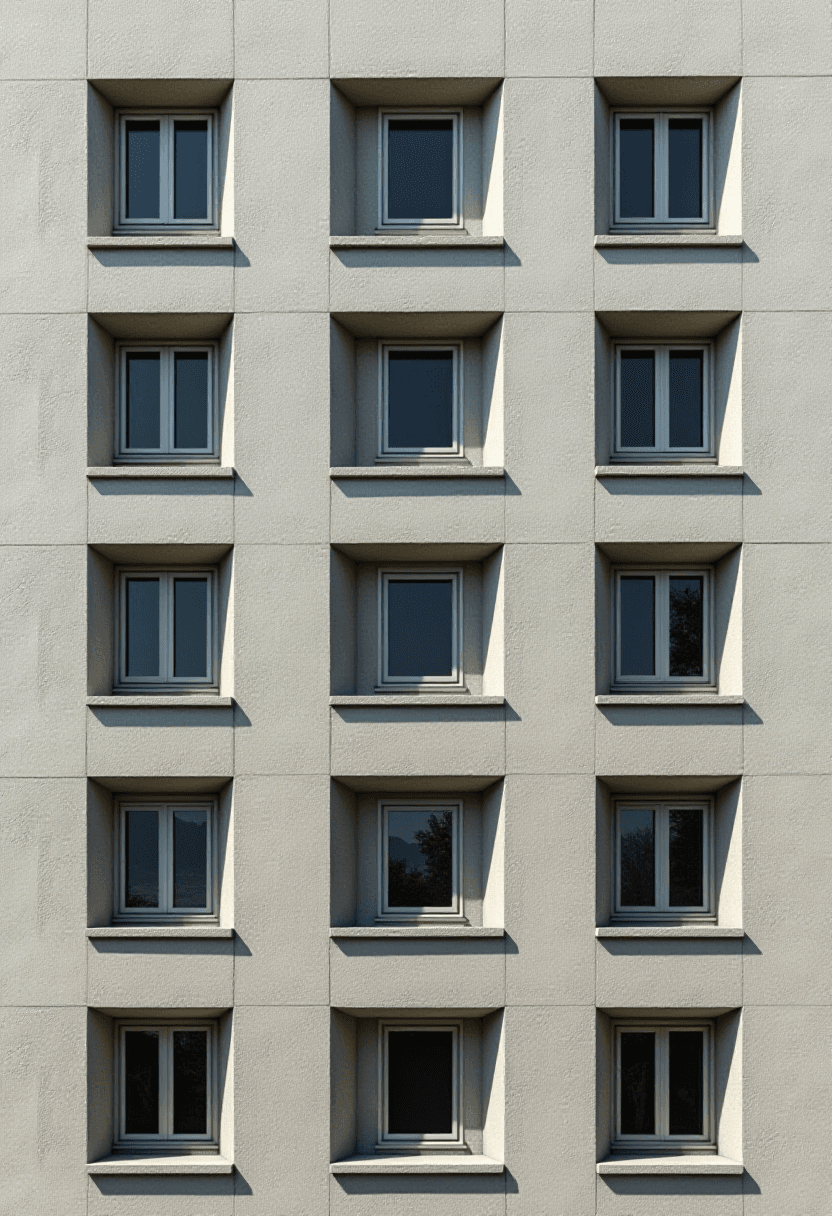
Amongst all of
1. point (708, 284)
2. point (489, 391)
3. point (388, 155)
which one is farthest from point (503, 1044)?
point (388, 155)

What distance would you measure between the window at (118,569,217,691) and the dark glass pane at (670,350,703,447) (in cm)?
713

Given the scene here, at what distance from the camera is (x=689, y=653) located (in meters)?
16.2

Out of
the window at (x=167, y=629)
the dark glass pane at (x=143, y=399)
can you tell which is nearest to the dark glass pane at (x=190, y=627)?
the window at (x=167, y=629)

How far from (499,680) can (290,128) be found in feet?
26.9

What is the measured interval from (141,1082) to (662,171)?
15.2 metres

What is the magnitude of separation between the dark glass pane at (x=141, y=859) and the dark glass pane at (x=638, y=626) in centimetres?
722

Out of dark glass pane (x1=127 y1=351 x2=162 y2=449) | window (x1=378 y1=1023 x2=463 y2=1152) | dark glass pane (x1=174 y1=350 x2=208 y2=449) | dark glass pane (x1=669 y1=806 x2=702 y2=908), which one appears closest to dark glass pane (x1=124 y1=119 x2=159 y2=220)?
dark glass pane (x1=127 y1=351 x2=162 y2=449)

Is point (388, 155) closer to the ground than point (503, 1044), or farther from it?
farther from it

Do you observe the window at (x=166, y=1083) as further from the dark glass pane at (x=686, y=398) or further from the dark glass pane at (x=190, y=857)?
the dark glass pane at (x=686, y=398)

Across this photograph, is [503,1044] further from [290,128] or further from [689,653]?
[290,128]

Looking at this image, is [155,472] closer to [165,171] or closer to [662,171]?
[165,171]

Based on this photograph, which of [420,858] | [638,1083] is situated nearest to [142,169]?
[420,858]

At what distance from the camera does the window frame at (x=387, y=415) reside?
16.2 m

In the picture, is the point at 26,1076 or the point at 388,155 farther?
the point at 388,155
